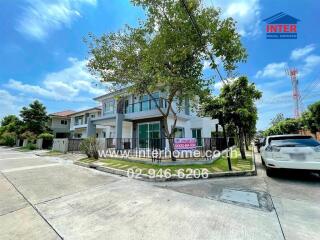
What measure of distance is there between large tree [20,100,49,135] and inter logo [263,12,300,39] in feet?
116

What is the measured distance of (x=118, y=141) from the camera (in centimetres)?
1518

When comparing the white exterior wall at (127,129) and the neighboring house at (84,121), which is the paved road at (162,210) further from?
the neighboring house at (84,121)

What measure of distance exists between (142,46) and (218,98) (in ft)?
20.3

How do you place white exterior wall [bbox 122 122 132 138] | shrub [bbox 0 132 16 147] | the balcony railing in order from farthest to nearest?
shrub [bbox 0 132 16 147] → white exterior wall [bbox 122 122 132 138] → the balcony railing

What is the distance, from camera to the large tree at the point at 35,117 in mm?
31094

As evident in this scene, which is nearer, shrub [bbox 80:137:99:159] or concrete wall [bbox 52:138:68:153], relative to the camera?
shrub [bbox 80:137:99:159]

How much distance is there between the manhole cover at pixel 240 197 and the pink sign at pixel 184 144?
494cm

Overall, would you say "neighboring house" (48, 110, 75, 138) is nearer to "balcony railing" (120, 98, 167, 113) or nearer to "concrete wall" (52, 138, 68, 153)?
"concrete wall" (52, 138, 68, 153)

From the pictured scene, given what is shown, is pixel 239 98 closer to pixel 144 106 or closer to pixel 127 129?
pixel 144 106

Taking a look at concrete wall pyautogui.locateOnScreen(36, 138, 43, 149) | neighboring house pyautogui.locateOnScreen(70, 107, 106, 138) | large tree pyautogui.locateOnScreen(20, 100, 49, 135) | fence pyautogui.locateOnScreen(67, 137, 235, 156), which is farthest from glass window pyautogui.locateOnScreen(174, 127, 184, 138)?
large tree pyautogui.locateOnScreen(20, 100, 49, 135)

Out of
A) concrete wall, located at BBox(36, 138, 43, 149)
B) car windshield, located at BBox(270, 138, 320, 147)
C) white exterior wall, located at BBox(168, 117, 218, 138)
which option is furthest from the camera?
concrete wall, located at BBox(36, 138, 43, 149)

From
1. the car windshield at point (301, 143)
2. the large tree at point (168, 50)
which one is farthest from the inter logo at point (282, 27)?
the car windshield at point (301, 143)

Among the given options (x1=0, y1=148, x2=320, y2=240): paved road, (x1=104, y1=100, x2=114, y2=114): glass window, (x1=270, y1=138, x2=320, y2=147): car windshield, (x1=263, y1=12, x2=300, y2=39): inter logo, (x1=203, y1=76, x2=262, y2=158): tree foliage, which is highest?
(x1=263, y1=12, x2=300, y2=39): inter logo

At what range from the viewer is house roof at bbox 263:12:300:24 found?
10.5 m
